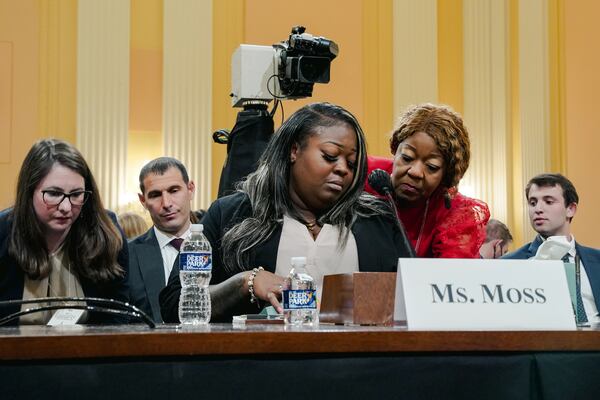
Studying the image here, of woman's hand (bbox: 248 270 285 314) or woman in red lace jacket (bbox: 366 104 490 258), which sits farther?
woman in red lace jacket (bbox: 366 104 490 258)

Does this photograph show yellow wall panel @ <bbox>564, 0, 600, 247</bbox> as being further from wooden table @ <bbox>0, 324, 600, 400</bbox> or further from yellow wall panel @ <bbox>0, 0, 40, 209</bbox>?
wooden table @ <bbox>0, 324, 600, 400</bbox>

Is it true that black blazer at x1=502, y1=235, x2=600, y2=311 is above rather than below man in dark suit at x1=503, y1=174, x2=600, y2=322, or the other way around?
below

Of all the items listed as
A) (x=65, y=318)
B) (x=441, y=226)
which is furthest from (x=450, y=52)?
(x=65, y=318)

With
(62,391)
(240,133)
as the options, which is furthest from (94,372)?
(240,133)

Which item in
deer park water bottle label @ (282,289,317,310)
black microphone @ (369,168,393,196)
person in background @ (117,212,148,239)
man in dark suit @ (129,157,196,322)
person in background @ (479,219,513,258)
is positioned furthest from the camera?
person in background @ (479,219,513,258)

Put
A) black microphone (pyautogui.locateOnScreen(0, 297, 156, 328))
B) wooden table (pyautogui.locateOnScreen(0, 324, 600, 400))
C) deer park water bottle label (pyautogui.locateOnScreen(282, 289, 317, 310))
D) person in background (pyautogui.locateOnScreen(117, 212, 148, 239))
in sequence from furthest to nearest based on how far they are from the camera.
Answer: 1. person in background (pyautogui.locateOnScreen(117, 212, 148, 239))
2. deer park water bottle label (pyautogui.locateOnScreen(282, 289, 317, 310))
3. black microphone (pyautogui.locateOnScreen(0, 297, 156, 328))
4. wooden table (pyautogui.locateOnScreen(0, 324, 600, 400))

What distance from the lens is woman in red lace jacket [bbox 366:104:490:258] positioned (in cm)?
282

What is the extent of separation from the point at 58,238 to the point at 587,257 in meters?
2.81

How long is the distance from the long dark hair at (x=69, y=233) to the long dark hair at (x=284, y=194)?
0.58 meters

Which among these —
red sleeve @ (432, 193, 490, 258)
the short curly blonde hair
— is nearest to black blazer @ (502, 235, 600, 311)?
red sleeve @ (432, 193, 490, 258)

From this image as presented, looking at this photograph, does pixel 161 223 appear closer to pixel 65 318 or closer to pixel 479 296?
pixel 65 318

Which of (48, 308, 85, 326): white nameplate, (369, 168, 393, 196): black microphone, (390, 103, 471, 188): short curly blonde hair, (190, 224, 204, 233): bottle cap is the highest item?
(390, 103, 471, 188): short curly blonde hair

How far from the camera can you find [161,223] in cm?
399

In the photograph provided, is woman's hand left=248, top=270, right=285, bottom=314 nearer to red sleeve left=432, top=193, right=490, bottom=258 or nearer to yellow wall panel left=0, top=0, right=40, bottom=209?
red sleeve left=432, top=193, right=490, bottom=258
